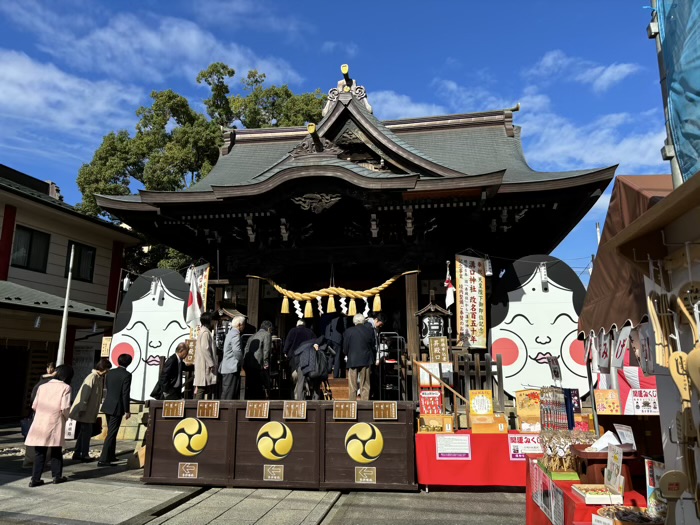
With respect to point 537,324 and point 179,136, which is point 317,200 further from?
point 179,136

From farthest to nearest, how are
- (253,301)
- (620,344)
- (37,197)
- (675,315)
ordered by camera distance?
1. (37,197)
2. (253,301)
3. (620,344)
4. (675,315)

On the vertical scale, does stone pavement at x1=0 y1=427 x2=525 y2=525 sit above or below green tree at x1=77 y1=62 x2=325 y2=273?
below

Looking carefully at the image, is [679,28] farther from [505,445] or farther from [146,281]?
[146,281]

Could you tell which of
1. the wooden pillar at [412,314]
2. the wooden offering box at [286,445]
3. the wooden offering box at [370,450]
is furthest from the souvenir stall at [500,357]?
the wooden pillar at [412,314]

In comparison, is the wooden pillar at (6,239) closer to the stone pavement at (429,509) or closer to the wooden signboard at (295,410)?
the wooden signboard at (295,410)

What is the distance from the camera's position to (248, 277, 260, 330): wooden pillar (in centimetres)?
1094

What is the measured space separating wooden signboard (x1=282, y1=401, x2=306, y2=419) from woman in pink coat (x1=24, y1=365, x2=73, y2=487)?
314 cm

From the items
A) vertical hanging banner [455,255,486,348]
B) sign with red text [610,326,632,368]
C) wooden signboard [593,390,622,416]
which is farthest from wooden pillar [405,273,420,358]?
sign with red text [610,326,632,368]

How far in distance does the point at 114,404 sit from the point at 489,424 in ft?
20.1

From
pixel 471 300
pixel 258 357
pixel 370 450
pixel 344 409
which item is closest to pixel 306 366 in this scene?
pixel 258 357

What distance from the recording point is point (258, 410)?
700 cm

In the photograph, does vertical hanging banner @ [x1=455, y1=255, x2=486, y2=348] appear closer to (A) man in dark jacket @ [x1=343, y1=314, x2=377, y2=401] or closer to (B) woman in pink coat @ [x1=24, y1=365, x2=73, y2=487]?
(A) man in dark jacket @ [x1=343, y1=314, x2=377, y2=401]

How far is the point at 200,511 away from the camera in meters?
5.77

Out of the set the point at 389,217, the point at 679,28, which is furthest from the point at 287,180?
the point at 679,28
